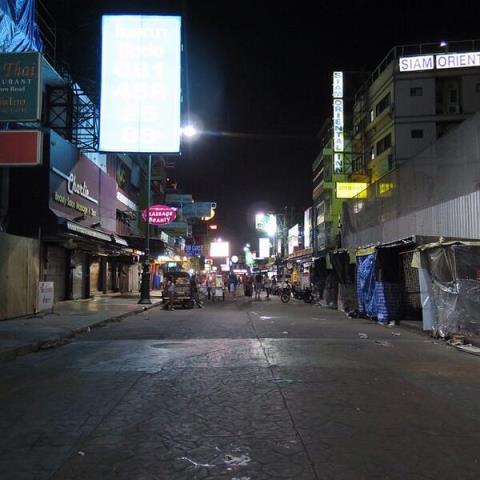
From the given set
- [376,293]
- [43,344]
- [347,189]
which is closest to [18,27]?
[43,344]

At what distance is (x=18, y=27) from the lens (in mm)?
22672

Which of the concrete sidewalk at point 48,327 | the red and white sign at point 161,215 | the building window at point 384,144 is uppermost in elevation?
the building window at point 384,144

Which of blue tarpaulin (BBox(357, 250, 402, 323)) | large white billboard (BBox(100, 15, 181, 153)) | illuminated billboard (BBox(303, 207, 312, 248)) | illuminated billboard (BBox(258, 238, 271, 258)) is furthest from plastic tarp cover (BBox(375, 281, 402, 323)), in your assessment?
illuminated billboard (BBox(258, 238, 271, 258))

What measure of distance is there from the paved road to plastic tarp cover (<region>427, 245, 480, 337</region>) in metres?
1.25

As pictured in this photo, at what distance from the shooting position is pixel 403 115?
52312 millimetres

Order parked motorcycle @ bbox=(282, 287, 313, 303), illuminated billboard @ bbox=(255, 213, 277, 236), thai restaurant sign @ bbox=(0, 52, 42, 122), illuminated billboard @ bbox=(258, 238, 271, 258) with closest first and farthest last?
1. thai restaurant sign @ bbox=(0, 52, 42, 122)
2. parked motorcycle @ bbox=(282, 287, 313, 303)
3. illuminated billboard @ bbox=(255, 213, 277, 236)
4. illuminated billboard @ bbox=(258, 238, 271, 258)

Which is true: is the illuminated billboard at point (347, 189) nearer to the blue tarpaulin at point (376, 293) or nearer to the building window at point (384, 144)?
the building window at point (384, 144)

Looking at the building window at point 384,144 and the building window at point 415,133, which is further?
the building window at point 384,144

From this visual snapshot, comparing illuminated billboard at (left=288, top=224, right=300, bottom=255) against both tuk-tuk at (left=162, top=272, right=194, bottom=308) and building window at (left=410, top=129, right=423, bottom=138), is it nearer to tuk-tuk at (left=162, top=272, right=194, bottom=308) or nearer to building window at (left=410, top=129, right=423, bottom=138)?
building window at (left=410, top=129, right=423, bottom=138)

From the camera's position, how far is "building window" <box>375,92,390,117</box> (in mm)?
54081

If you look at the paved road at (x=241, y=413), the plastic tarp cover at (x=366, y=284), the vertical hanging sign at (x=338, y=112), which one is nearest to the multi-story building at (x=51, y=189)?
the paved road at (x=241, y=413)

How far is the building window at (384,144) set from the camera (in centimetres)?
5397

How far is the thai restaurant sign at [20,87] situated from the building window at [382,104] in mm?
43480

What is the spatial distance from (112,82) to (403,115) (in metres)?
31.0
